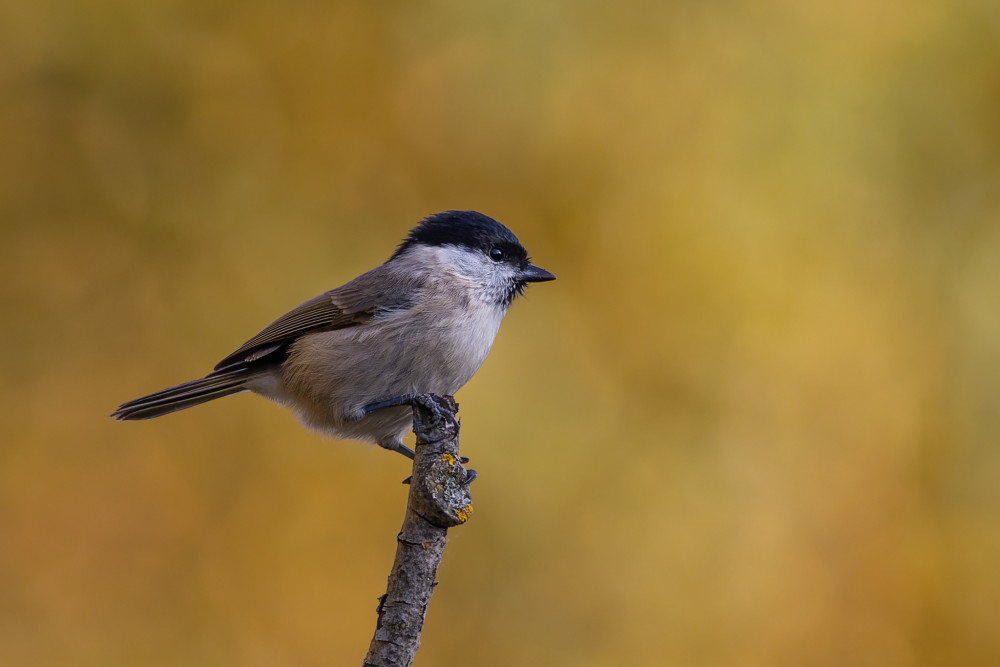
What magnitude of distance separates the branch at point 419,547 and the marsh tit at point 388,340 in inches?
24.5

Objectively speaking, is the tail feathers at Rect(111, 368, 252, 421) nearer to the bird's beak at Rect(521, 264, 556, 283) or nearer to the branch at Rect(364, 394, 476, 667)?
the bird's beak at Rect(521, 264, 556, 283)

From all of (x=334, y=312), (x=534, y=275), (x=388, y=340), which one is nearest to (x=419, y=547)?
(x=388, y=340)

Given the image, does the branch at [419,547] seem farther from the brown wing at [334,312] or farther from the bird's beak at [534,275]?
the bird's beak at [534,275]

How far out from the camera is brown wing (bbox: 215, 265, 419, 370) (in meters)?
2.82

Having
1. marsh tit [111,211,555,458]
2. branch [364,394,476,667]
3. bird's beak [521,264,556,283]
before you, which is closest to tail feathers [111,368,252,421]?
marsh tit [111,211,555,458]

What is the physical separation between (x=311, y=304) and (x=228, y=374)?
418 millimetres

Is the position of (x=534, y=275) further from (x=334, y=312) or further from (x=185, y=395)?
(x=185, y=395)

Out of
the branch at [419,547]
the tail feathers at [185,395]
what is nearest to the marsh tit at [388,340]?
the tail feathers at [185,395]

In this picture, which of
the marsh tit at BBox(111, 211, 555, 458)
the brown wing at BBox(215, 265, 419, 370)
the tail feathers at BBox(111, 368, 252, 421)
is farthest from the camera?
the tail feathers at BBox(111, 368, 252, 421)

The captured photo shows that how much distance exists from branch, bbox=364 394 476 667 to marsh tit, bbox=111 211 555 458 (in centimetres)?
62

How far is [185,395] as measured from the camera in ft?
9.86

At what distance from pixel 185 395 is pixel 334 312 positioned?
2.15ft

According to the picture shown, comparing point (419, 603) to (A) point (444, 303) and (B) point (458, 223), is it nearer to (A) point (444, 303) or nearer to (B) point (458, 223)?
(A) point (444, 303)

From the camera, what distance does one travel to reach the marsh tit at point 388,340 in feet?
8.86
